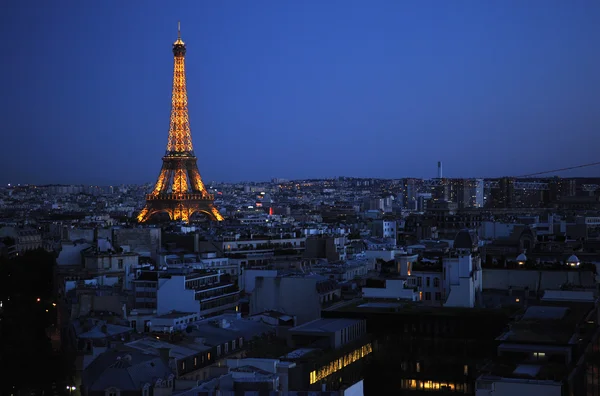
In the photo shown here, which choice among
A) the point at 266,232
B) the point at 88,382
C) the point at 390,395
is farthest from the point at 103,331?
the point at 266,232

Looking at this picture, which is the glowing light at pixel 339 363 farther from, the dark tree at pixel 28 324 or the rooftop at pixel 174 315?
the dark tree at pixel 28 324

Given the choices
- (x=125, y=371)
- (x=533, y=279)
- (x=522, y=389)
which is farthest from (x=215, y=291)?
(x=522, y=389)

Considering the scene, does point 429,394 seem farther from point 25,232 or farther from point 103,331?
point 25,232

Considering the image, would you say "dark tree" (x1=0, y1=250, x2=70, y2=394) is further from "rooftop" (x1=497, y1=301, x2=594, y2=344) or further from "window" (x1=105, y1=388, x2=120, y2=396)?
"rooftop" (x1=497, y1=301, x2=594, y2=344)

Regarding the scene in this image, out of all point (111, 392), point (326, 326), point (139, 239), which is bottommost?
point (111, 392)

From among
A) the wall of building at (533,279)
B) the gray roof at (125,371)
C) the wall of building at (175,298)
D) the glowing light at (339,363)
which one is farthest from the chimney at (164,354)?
the wall of building at (533,279)

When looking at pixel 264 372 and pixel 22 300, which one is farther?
pixel 22 300

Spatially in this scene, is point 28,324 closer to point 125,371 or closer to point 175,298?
point 175,298
